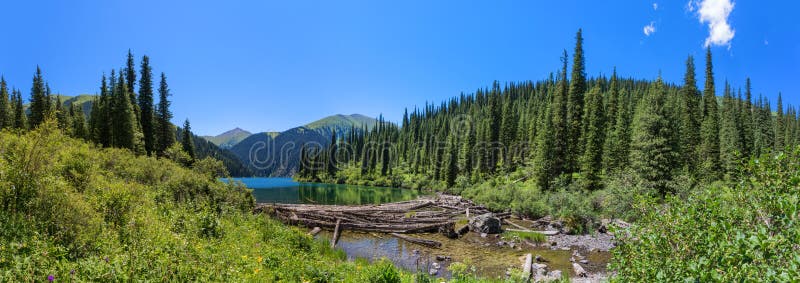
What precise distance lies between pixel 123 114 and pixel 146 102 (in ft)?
34.1

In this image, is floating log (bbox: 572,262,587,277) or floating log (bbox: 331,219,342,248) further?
floating log (bbox: 331,219,342,248)

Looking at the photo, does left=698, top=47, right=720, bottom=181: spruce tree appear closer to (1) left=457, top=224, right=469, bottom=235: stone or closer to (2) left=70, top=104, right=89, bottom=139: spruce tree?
(1) left=457, top=224, right=469, bottom=235: stone

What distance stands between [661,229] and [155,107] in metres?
60.9

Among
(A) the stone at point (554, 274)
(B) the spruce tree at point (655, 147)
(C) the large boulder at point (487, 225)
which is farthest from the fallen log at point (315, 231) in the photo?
(B) the spruce tree at point (655, 147)

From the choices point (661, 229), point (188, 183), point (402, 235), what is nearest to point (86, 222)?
point (188, 183)

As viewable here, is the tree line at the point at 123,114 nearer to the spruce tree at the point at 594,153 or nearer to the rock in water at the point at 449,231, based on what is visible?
the rock in water at the point at 449,231

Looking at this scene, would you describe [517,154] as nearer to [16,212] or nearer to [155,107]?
[155,107]

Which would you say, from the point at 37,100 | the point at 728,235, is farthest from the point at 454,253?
the point at 37,100

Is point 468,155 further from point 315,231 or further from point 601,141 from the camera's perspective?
point 315,231

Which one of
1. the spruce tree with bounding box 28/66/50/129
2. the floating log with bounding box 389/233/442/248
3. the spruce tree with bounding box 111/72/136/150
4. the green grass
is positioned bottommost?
the floating log with bounding box 389/233/442/248

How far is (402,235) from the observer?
23172mm

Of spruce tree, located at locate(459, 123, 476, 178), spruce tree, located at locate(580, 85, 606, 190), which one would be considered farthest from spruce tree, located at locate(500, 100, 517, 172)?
spruce tree, located at locate(580, 85, 606, 190)

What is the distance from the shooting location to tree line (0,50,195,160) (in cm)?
3641

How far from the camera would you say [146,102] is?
45125 mm
